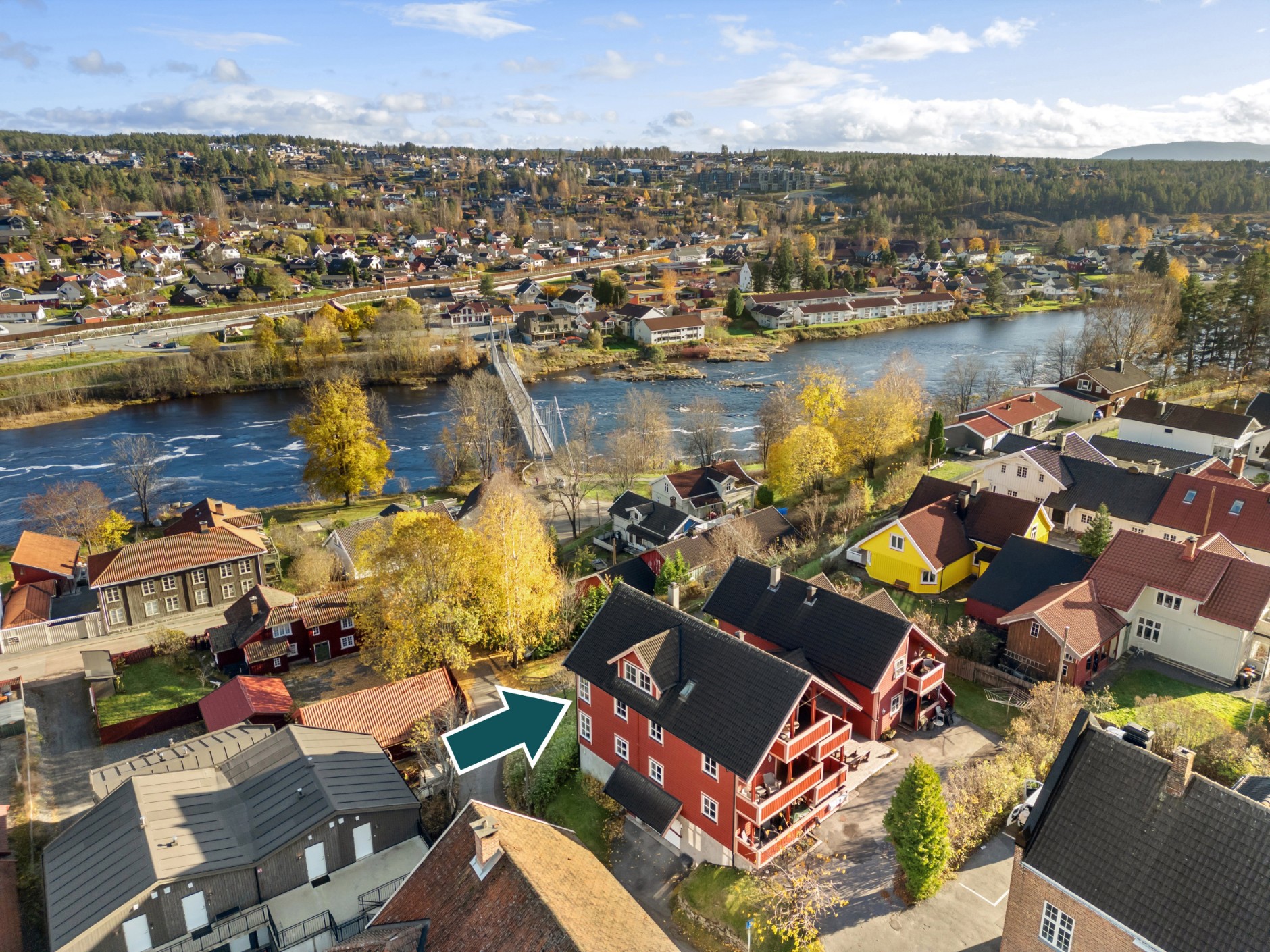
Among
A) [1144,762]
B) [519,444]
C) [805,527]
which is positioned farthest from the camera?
[519,444]

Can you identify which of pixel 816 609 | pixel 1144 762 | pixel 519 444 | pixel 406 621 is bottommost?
pixel 519 444

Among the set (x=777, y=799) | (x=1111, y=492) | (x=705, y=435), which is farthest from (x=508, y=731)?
(x=705, y=435)

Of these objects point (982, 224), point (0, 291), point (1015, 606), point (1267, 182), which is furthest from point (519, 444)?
point (1267, 182)

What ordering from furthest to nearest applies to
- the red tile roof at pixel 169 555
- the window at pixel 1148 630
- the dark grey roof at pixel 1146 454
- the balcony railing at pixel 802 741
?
the dark grey roof at pixel 1146 454
the red tile roof at pixel 169 555
the window at pixel 1148 630
the balcony railing at pixel 802 741

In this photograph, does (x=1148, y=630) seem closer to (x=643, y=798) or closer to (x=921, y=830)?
(x=921, y=830)

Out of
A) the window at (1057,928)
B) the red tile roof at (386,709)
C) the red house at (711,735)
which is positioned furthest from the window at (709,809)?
the red tile roof at (386,709)

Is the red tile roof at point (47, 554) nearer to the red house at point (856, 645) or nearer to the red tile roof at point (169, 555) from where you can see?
the red tile roof at point (169, 555)

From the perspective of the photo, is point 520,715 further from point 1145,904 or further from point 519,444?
point 519,444
